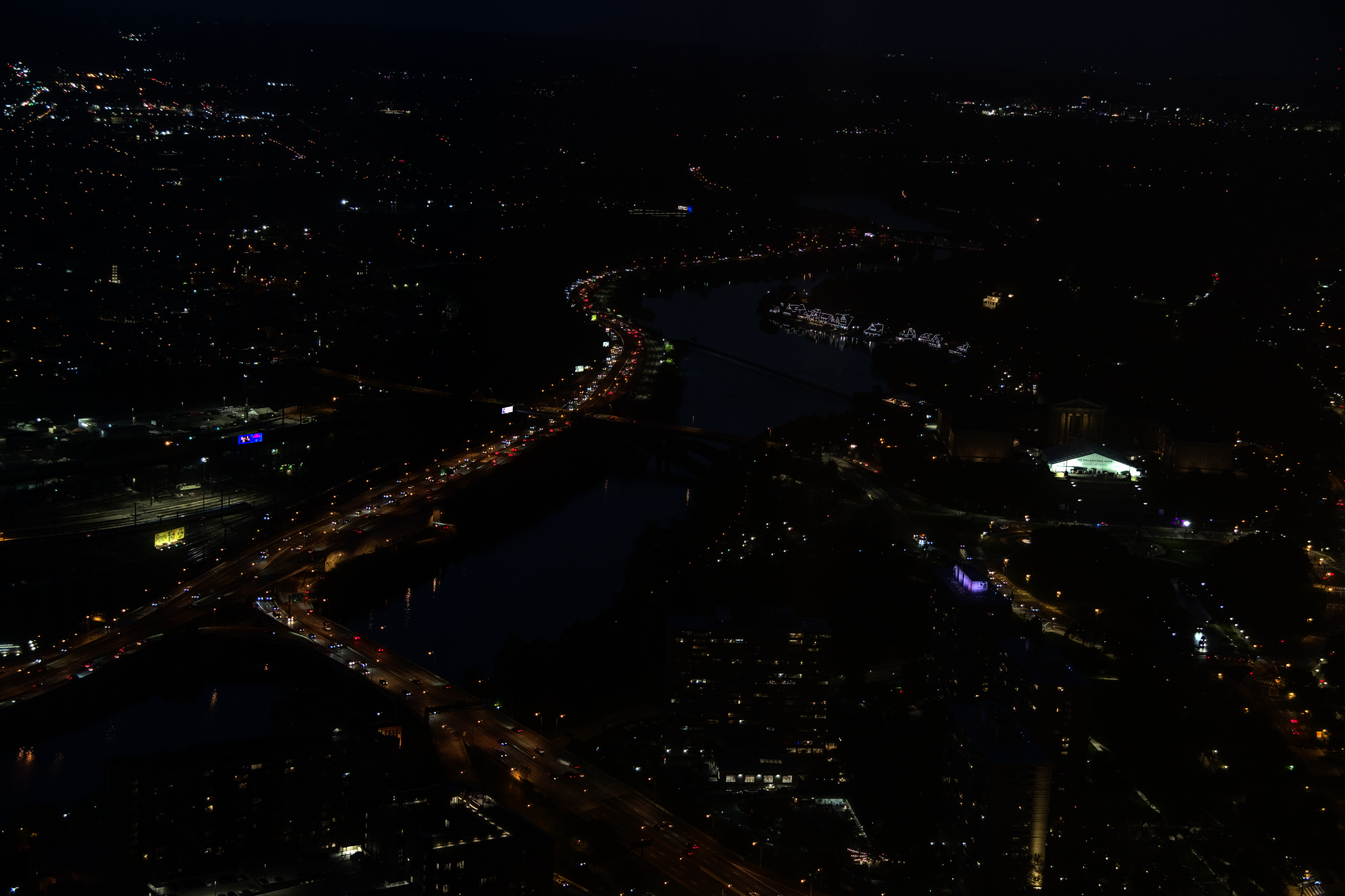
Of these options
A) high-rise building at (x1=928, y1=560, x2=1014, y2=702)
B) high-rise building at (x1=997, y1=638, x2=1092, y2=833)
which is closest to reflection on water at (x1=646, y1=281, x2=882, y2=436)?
high-rise building at (x1=928, y1=560, x2=1014, y2=702)

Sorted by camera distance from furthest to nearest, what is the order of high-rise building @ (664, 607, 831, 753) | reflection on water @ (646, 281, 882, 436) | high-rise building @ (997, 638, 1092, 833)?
1. reflection on water @ (646, 281, 882, 436)
2. high-rise building @ (664, 607, 831, 753)
3. high-rise building @ (997, 638, 1092, 833)

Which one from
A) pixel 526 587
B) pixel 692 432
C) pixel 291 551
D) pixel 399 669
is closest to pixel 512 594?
pixel 526 587

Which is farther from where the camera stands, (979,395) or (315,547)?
(979,395)

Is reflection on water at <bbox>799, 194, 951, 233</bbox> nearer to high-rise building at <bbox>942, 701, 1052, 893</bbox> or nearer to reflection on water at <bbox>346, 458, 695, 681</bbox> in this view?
reflection on water at <bbox>346, 458, 695, 681</bbox>

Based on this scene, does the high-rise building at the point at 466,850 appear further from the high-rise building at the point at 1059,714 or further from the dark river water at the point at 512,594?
the high-rise building at the point at 1059,714

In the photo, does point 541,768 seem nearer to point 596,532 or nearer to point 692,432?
point 596,532

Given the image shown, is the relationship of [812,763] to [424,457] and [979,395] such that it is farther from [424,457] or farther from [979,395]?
[979,395]

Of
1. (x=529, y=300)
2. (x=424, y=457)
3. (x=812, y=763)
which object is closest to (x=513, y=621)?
(x=812, y=763)
